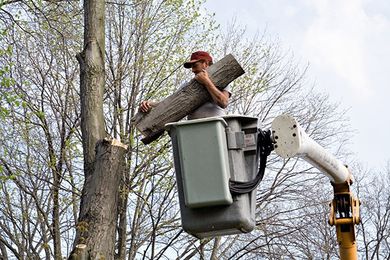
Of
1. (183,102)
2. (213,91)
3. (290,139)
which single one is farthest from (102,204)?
(290,139)

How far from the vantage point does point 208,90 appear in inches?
135

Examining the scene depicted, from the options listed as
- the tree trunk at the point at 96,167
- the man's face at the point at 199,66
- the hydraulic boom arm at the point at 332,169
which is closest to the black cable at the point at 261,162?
the hydraulic boom arm at the point at 332,169

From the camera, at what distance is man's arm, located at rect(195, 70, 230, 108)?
11.2 feet

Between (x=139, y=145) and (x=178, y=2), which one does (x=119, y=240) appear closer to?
(x=139, y=145)

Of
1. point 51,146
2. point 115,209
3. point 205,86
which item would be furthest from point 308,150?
point 51,146

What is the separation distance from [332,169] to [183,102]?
1.32m

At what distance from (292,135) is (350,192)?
5.34 feet

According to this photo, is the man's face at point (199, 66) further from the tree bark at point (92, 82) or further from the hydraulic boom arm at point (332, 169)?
the tree bark at point (92, 82)

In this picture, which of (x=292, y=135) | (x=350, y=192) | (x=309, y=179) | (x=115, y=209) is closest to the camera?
(x=292, y=135)

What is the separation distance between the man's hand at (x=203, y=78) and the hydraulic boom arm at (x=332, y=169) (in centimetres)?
41

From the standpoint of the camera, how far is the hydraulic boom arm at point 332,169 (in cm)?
335

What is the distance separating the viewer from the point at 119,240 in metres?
12.3

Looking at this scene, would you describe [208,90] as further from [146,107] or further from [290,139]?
[290,139]

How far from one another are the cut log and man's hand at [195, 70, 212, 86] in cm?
2
